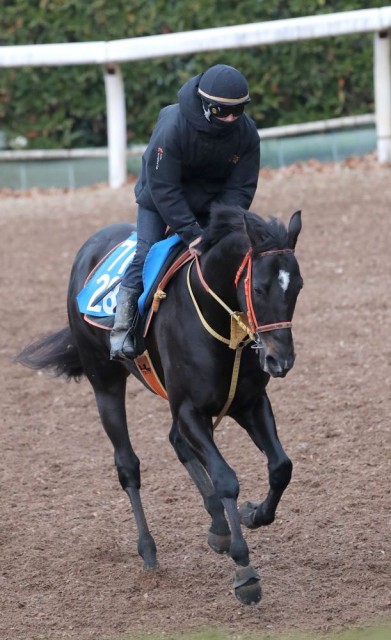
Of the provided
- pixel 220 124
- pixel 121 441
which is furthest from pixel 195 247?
pixel 121 441

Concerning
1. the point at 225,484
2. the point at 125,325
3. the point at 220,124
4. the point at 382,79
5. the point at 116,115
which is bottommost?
the point at 116,115

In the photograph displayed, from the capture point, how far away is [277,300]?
200 inches

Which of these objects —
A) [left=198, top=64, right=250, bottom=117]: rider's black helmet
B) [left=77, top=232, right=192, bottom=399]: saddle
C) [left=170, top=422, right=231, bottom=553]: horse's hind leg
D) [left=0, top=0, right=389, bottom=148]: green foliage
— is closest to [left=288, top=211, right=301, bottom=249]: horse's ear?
[left=198, top=64, right=250, bottom=117]: rider's black helmet

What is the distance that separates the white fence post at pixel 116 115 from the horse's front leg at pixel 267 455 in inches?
315

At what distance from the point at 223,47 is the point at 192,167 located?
7.28 meters

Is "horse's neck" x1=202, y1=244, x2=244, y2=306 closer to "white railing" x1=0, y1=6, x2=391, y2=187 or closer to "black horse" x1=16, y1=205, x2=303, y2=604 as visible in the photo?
"black horse" x1=16, y1=205, x2=303, y2=604

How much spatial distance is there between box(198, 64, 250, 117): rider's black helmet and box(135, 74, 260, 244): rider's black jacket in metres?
0.10

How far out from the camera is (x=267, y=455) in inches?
225

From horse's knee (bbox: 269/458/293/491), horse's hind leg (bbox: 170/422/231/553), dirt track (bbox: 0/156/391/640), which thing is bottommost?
dirt track (bbox: 0/156/391/640)

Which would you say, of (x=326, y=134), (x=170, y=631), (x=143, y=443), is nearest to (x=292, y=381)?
(x=143, y=443)

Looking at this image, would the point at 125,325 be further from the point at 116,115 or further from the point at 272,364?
the point at 116,115

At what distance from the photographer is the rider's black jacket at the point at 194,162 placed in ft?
18.9

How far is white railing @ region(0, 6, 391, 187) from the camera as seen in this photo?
12.7 m

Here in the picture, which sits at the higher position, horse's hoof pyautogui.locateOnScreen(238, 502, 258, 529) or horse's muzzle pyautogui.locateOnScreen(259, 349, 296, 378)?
horse's muzzle pyautogui.locateOnScreen(259, 349, 296, 378)
